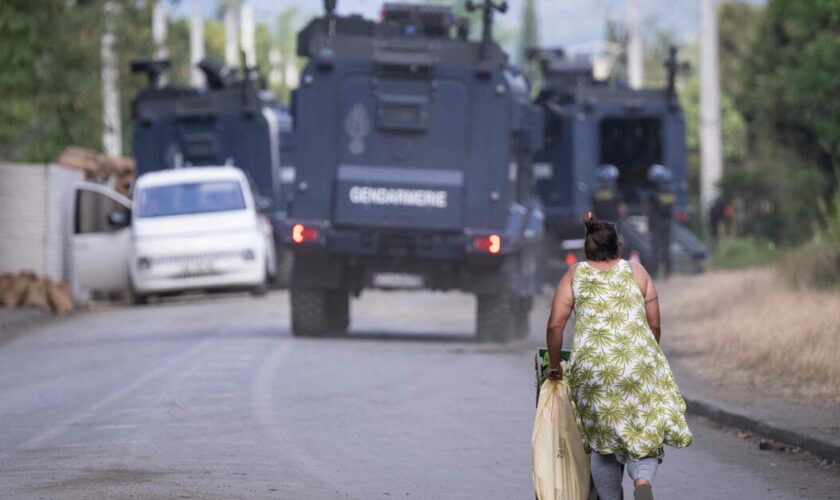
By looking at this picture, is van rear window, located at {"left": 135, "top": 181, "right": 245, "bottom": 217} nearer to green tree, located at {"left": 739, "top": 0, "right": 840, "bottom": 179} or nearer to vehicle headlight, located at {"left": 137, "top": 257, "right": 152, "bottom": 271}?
vehicle headlight, located at {"left": 137, "top": 257, "right": 152, "bottom": 271}

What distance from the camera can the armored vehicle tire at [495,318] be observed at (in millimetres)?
22469

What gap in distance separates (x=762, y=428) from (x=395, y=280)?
31.1ft

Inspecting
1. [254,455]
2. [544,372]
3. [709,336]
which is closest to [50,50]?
[709,336]

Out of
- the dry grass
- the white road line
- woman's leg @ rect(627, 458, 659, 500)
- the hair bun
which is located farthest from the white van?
woman's leg @ rect(627, 458, 659, 500)

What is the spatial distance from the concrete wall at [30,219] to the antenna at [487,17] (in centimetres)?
1056

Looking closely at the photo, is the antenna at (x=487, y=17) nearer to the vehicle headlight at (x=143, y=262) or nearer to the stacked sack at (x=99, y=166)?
the vehicle headlight at (x=143, y=262)

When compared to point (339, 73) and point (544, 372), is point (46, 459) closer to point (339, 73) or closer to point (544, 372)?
point (544, 372)

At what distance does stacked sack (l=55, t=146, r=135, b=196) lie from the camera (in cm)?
3441

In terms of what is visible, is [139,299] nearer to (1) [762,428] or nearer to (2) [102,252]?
(2) [102,252]

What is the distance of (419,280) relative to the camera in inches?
880

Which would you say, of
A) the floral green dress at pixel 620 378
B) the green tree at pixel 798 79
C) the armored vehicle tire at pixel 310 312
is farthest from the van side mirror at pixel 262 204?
the floral green dress at pixel 620 378

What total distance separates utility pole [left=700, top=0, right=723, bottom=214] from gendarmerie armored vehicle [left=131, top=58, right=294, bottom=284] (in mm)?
16044

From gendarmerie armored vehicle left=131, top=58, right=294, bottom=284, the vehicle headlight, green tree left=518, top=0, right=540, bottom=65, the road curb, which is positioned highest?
green tree left=518, top=0, right=540, bottom=65

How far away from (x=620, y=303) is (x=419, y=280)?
13.9m
